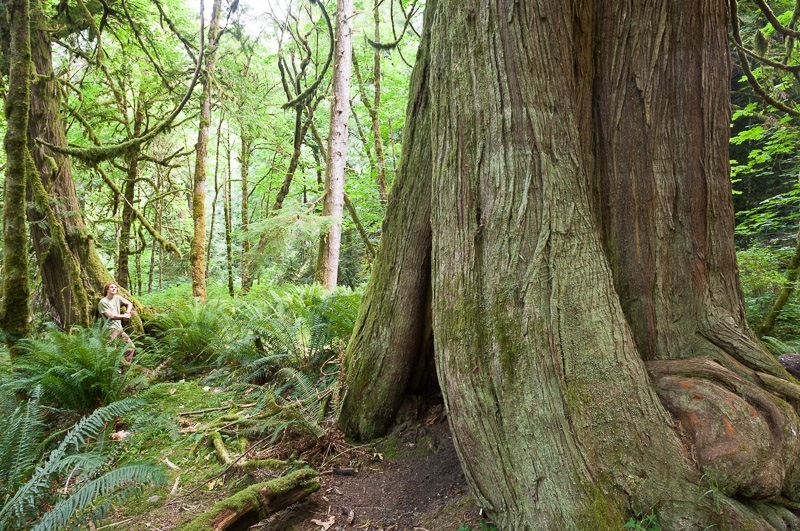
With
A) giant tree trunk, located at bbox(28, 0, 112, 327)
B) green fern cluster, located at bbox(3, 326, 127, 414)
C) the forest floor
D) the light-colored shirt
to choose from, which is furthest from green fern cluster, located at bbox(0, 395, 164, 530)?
giant tree trunk, located at bbox(28, 0, 112, 327)

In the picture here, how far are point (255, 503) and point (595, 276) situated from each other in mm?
2297

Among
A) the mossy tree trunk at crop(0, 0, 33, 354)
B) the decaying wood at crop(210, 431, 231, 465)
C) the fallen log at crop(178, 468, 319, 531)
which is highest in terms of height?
the mossy tree trunk at crop(0, 0, 33, 354)

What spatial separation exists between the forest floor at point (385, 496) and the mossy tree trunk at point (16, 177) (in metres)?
2.49

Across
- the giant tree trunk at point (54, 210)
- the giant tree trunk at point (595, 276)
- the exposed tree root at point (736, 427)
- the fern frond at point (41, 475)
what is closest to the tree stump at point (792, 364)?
the giant tree trunk at point (595, 276)

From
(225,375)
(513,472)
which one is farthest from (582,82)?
(225,375)

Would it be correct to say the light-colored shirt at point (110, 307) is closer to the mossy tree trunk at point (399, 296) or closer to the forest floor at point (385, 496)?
the forest floor at point (385, 496)

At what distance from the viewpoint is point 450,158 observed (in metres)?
2.61

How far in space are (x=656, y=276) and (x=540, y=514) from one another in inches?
61.5

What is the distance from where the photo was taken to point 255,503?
2564 millimetres

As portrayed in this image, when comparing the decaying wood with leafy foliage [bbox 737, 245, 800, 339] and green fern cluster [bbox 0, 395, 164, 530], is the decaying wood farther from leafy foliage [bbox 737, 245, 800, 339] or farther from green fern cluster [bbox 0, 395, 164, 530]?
leafy foliage [bbox 737, 245, 800, 339]

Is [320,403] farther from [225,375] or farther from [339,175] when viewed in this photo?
[339,175]

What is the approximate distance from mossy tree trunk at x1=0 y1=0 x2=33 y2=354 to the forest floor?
249cm

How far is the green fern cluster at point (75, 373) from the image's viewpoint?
482 centimetres

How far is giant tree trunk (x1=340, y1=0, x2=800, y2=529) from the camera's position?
77.8 inches
